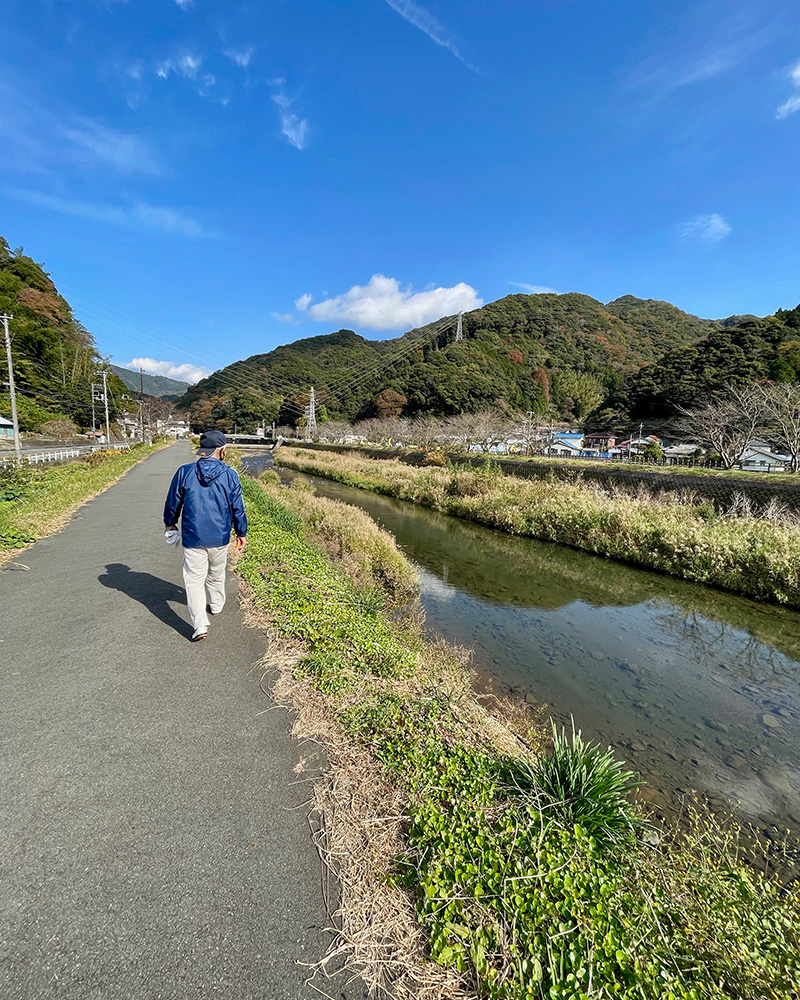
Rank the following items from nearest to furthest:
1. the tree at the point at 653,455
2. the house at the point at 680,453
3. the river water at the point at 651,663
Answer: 1. the river water at the point at 651,663
2. the house at the point at 680,453
3. the tree at the point at 653,455

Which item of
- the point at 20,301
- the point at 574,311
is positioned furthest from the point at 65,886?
the point at 574,311

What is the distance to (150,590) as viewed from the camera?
18.3ft

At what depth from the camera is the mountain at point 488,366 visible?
231ft

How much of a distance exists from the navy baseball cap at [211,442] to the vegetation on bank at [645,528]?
11695 millimetres

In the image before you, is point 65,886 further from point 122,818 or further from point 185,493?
point 185,493

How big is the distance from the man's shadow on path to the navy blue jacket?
1.20 metres

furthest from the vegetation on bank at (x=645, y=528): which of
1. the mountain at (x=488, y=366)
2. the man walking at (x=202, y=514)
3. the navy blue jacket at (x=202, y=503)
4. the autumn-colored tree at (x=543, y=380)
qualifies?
the autumn-colored tree at (x=543, y=380)

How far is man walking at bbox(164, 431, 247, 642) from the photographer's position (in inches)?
159

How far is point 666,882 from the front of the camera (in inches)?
93.4

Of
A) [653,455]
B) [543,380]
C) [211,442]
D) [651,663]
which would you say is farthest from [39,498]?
[543,380]

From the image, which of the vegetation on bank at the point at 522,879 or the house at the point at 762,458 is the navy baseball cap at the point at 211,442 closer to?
the vegetation on bank at the point at 522,879

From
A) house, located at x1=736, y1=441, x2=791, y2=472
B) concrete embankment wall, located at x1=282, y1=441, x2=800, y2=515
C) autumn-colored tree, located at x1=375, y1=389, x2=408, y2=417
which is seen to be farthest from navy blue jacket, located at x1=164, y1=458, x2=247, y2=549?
autumn-colored tree, located at x1=375, y1=389, x2=408, y2=417

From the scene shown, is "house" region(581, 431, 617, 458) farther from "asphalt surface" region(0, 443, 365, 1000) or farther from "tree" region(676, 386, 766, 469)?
"asphalt surface" region(0, 443, 365, 1000)

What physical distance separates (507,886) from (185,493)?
3.94 metres
